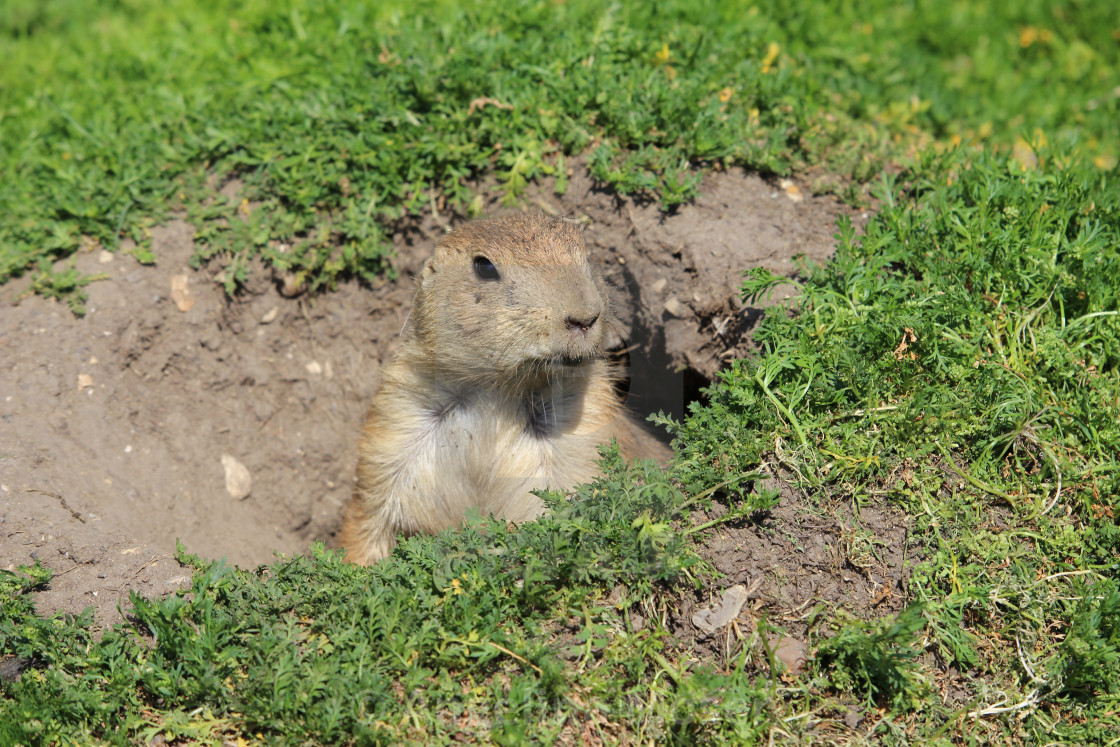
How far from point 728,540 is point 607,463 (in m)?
0.63

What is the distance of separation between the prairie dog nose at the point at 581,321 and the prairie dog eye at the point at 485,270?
51cm

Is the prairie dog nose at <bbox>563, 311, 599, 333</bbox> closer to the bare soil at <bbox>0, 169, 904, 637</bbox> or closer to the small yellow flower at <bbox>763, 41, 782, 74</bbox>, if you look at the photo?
the bare soil at <bbox>0, 169, 904, 637</bbox>

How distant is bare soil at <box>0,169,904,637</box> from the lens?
4.31 meters

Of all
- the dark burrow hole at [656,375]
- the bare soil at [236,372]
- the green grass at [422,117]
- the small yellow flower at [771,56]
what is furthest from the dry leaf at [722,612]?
the small yellow flower at [771,56]

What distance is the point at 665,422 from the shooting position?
3969mm

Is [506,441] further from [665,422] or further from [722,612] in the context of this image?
[722,612]

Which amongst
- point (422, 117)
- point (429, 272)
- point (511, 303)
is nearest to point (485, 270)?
point (511, 303)

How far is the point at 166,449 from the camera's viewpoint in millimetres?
5039

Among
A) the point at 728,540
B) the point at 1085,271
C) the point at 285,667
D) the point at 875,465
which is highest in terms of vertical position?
the point at 1085,271

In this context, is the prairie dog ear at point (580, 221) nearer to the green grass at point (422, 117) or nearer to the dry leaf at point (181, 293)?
the green grass at point (422, 117)

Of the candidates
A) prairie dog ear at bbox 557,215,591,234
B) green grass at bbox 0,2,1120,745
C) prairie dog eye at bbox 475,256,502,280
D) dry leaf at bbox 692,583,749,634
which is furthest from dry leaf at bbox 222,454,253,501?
dry leaf at bbox 692,583,749,634

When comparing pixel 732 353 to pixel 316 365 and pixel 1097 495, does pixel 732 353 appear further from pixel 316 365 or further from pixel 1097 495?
pixel 316 365

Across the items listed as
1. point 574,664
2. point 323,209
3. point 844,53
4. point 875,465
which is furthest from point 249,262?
point 844,53

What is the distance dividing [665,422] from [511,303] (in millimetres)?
956
